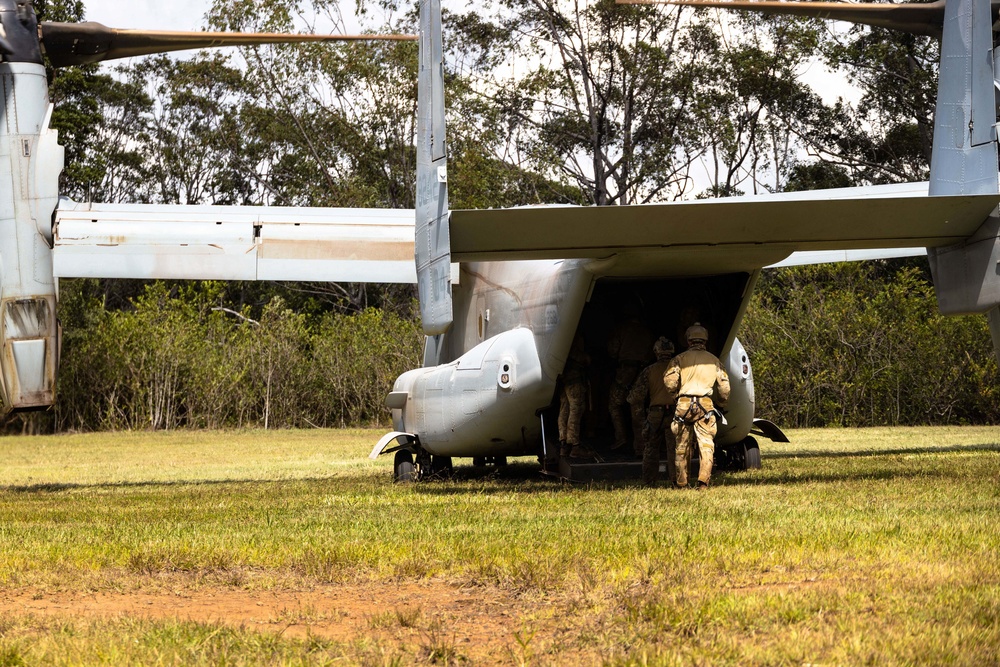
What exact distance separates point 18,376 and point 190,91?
33863 mm

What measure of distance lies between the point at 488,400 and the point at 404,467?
2.27 m

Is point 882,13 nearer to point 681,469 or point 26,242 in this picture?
point 681,469

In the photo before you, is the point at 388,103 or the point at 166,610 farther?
the point at 388,103

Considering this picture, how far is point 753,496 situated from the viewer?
10156 millimetres

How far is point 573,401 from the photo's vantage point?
1234 centimetres

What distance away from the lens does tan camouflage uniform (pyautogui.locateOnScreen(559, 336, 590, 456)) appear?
12.3 m

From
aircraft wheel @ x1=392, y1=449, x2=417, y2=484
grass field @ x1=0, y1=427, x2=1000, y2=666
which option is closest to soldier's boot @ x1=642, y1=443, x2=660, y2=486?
grass field @ x1=0, y1=427, x2=1000, y2=666

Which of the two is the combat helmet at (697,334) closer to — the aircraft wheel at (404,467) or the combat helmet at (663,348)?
the combat helmet at (663,348)

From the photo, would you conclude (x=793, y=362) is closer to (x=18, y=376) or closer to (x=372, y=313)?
(x=372, y=313)

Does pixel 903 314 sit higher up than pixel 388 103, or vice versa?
pixel 388 103

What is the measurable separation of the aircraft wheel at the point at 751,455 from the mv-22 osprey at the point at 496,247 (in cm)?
3

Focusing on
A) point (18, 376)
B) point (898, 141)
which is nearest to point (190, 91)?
point (898, 141)

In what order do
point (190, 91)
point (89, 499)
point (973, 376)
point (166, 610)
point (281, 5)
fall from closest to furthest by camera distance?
point (166, 610)
point (89, 499)
point (973, 376)
point (281, 5)
point (190, 91)

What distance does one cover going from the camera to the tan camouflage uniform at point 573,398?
40.4 ft
